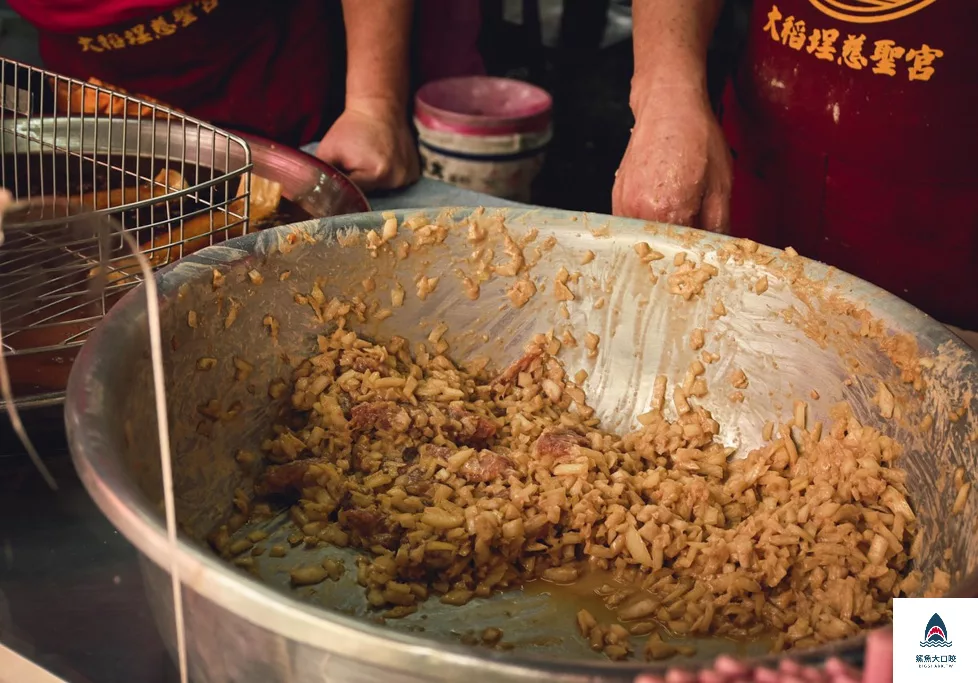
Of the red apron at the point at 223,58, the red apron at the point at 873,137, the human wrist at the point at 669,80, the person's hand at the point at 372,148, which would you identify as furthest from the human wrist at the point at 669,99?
the red apron at the point at 223,58

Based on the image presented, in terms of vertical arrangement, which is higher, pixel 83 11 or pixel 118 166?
pixel 83 11

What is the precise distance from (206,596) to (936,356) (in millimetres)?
869

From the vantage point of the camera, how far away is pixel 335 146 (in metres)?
1.84

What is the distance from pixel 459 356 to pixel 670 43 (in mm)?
731

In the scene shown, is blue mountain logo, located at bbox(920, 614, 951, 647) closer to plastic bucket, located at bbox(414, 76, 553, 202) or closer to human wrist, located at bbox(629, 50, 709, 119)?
human wrist, located at bbox(629, 50, 709, 119)

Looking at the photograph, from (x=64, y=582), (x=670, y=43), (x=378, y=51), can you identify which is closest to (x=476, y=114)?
(x=378, y=51)

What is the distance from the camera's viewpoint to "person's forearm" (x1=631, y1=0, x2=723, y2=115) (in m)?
1.59

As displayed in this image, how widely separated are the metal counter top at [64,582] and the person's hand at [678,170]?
3.04 ft

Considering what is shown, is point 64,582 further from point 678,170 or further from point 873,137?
point 873,137

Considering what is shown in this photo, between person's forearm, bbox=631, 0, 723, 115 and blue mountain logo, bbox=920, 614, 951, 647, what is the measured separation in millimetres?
1064

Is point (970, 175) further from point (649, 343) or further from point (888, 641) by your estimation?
point (888, 641)

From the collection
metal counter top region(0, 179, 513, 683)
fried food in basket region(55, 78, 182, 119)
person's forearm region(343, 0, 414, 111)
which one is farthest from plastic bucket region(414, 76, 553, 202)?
metal counter top region(0, 179, 513, 683)

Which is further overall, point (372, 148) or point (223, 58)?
point (223, 58)

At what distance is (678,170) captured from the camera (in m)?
1.43
